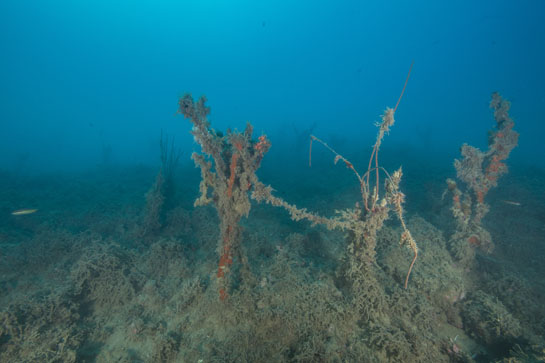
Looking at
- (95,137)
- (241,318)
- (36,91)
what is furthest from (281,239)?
(36,91)

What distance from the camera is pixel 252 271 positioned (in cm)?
504

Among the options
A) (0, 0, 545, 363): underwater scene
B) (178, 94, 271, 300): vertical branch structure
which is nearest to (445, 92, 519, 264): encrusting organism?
Result: (0, 0, 545, 363): underwater scene

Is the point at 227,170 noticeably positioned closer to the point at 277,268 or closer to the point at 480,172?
the point at 277,268

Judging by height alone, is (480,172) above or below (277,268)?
above

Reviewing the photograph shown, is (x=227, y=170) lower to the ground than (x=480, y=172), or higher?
lower

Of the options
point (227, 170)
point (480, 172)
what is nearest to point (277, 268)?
point (227, 170)

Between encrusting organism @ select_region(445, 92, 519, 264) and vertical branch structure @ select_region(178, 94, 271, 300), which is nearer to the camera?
vertical branch structure @ select_region(178, 94, 271, 300)

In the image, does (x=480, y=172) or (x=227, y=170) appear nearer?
(x=227, y=170)

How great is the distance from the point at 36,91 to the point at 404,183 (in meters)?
187

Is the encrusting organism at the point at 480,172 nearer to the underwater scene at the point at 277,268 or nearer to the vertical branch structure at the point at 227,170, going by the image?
the underwater scene at the point at 277,268

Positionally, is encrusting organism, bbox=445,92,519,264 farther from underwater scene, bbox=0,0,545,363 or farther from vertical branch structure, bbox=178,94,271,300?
vertical branch structure, bbox=178,94,271,300

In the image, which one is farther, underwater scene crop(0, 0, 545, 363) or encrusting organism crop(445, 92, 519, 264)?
encrusting organism crop(445, 92, 519, 264)

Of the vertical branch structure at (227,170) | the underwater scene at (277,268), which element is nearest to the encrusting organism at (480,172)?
the underwater scene at (277,268)

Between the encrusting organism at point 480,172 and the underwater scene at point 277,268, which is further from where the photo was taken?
the encrusting organism at point 480,172
